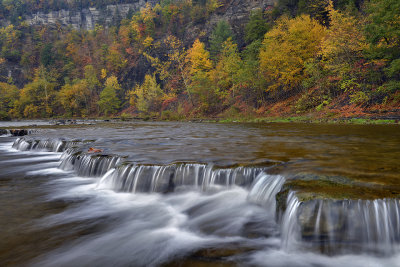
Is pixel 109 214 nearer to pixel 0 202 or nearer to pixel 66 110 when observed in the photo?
pixel 0 202

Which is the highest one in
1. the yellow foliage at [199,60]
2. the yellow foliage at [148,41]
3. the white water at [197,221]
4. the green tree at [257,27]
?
the yellow foliage at [148,41]

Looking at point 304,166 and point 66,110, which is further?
point 66,110

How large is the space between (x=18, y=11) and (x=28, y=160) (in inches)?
6042

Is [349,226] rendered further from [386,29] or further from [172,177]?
[386,29]

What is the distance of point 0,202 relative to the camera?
544cm

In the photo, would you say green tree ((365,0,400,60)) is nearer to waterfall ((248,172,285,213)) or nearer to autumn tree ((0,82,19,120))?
waterfall ((248,172,285,213))

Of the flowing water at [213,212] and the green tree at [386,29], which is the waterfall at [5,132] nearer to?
the flowing water at [213,212]

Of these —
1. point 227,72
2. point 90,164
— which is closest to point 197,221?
point 90,164

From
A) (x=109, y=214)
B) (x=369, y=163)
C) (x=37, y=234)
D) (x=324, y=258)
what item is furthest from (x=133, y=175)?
(x=369, y=163)

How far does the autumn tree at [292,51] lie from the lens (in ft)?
90.3

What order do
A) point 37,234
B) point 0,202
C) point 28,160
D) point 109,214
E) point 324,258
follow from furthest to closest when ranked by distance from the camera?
point 28,160, point 0,202, point 109,214, point 37,234, point 324,258

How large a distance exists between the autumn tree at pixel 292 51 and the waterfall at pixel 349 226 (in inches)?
1047

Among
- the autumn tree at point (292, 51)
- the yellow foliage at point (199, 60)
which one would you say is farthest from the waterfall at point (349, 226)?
the yellow foliage at point (199, 60)

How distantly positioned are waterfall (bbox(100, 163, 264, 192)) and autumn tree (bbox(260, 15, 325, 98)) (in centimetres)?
2485
